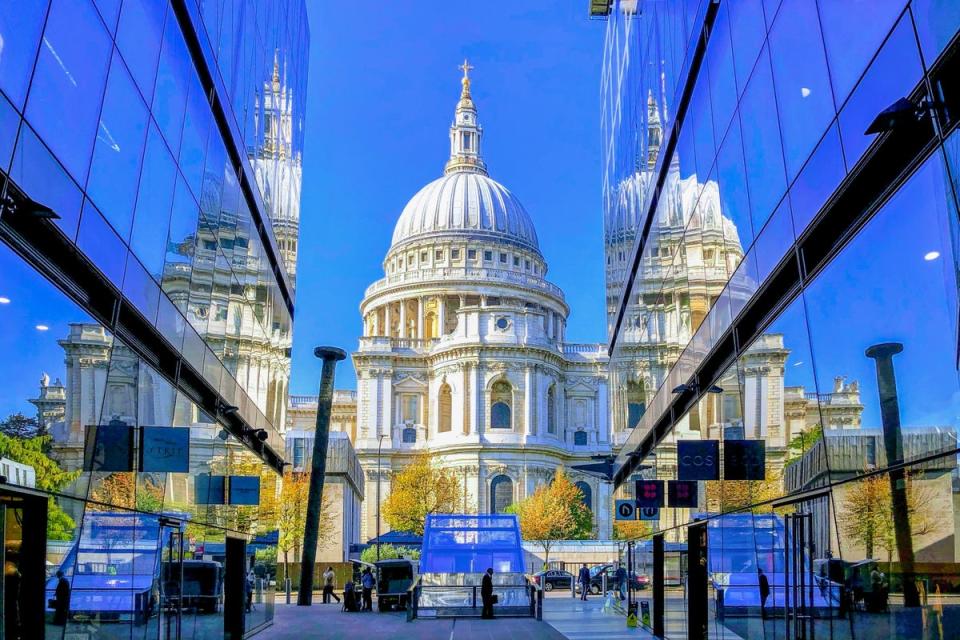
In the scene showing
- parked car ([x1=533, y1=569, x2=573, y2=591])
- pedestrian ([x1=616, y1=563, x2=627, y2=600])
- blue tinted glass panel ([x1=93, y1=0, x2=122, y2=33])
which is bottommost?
parked car ([x1=533, y1=569, x2=573, y2=591])

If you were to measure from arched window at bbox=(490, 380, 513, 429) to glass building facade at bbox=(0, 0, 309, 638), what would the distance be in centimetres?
7887

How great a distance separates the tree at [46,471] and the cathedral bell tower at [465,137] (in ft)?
446

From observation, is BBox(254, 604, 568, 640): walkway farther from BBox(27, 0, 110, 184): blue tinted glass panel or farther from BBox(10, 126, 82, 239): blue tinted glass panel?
BBox(27, 0, 110, 184): blue tinted glass panel

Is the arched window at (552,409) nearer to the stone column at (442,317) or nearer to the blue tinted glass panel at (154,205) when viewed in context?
the stone column at (442,317)

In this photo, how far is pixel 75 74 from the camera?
1034 cm

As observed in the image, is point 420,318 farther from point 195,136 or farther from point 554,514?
point 195,136

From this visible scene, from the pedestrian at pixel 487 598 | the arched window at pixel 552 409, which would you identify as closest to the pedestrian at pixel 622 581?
the pedestrian at pixel 487 598

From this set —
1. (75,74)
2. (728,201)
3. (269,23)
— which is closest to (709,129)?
(728,201)

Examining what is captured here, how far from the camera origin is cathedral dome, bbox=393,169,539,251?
422 feet

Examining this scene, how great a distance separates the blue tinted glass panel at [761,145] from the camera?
1154 cm

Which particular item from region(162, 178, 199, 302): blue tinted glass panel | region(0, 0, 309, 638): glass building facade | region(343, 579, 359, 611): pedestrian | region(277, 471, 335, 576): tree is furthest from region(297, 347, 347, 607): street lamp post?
region(162, 178, 199, 302): blue tinted glass panel

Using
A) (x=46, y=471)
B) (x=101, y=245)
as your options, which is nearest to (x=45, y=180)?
(x=101, y=245)

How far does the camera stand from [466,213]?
130m

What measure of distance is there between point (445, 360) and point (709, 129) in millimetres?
89222
